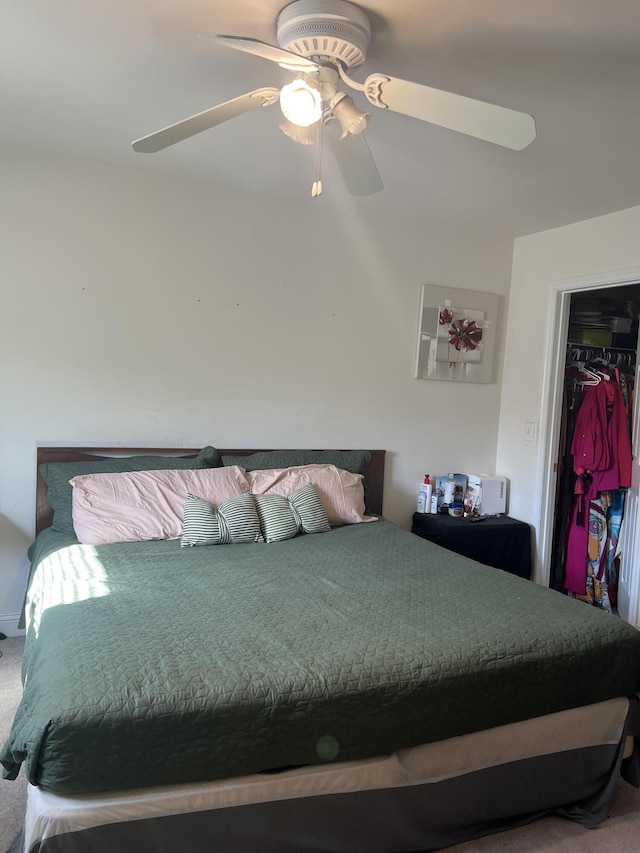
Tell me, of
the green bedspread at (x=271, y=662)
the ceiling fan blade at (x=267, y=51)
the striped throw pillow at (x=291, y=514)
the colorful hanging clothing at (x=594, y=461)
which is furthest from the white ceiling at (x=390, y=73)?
the green bedspread at (x=271, y=662)

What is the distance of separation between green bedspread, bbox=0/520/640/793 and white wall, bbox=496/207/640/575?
150cm

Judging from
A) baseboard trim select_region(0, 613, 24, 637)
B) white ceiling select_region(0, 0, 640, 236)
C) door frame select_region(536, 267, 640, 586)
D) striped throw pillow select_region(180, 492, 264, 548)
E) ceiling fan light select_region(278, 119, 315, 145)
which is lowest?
baseboard trim select_region(0, 613, 24, 637)

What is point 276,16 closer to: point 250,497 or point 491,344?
point 250,497

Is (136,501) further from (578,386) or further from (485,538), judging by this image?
(578,386)

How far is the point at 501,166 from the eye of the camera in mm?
2738

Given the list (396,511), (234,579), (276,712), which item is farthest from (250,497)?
(276,712)

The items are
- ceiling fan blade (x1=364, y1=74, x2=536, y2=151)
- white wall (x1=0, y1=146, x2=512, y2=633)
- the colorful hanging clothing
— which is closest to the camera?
ceiling fan blade (x1=364, y1=74, x2=536, y2=151)

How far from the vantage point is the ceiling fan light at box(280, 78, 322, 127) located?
5.39ft

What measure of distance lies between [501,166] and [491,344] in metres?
1.46

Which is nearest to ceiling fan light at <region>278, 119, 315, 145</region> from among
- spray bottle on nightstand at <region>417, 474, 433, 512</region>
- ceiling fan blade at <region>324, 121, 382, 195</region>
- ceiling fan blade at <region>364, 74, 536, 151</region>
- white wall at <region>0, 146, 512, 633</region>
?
ceiling fan blade at <region>324, 121, 382, 195</region>

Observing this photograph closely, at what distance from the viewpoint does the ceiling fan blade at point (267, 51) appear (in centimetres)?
146

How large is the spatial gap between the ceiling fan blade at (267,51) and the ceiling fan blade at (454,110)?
0.17 meters

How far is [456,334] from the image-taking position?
3.92 metres

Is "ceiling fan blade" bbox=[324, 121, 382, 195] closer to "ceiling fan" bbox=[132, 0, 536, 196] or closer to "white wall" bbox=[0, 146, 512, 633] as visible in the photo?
"ceiling fan" bbox=[132, 0, 536, 196]
